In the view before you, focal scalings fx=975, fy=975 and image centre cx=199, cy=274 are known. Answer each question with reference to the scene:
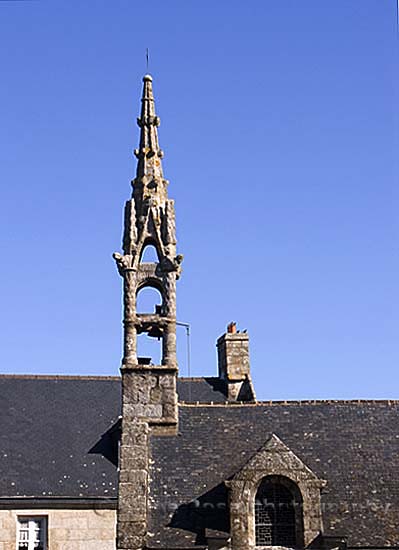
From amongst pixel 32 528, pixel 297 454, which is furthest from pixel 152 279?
pixel 32 528

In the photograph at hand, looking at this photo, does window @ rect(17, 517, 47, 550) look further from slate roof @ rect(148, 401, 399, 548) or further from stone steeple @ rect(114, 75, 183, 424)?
slate roof @ rect(148, 401, 399, 548)

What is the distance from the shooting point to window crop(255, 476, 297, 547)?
21.6 metres

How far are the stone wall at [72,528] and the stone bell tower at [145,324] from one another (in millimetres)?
6418

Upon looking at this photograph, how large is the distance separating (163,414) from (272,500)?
370 cm

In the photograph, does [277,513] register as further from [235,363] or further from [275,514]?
[235,363]

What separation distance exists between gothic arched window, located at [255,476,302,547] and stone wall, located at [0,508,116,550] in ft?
29.0

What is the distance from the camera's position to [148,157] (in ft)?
88.6

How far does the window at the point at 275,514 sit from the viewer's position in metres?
21.6

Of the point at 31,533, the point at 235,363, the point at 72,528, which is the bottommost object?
the point at 31,533

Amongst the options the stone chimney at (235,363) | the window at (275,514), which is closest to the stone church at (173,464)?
the window at (275,514)

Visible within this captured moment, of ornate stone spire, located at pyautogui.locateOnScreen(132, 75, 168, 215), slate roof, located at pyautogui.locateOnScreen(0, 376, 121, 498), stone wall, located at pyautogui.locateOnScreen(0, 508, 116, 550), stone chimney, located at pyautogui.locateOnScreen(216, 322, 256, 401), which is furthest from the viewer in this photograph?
stone chimney, located at pyautogui.locateOnScreen(216, 322, 256, 401)

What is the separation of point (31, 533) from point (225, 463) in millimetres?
8772

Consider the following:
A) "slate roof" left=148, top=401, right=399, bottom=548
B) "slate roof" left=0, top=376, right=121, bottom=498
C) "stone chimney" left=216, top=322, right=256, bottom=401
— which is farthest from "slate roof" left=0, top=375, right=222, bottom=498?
"slate roof" left=148, top=401, right=399, bottom=548

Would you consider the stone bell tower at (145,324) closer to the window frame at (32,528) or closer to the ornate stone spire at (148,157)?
the ornate stone spire at (148,157)
